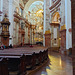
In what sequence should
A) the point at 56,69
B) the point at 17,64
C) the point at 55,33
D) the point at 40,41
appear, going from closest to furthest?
the point at 17,64 < the point at 56,69 < the point at 55,33 < the point at 40,41

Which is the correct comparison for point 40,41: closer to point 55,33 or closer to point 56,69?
point 55,33

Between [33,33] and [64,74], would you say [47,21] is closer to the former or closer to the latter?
[33,33]

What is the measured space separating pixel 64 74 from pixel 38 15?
3342 centimetres

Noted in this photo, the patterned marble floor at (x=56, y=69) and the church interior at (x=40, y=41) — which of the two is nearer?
the church interior at (x=40, y=41)

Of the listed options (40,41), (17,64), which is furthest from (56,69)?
(40,41)

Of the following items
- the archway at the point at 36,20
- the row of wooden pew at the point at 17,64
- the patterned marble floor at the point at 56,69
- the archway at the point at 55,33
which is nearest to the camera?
the row of wooden pew at the point at 17,64

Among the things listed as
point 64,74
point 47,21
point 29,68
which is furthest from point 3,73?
point 47,21

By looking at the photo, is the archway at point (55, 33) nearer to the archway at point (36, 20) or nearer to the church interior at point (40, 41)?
Answer: the church interior at point (40, 41)

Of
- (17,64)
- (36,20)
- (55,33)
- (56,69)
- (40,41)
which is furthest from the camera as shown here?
(36,20)

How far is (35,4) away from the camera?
36.4 m

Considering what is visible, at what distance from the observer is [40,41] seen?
3572cm

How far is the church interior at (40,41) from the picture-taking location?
197 inches

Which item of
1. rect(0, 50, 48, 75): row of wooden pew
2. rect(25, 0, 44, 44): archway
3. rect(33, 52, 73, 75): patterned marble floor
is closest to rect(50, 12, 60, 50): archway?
rect(33, 52, 73, 75): patterned marble floor

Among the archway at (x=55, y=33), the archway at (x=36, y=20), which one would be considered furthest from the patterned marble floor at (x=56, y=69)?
the archway at (x=36, y=20)
